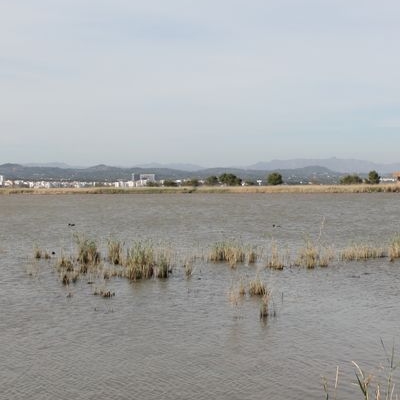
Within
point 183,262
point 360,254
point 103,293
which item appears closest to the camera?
point 103,293

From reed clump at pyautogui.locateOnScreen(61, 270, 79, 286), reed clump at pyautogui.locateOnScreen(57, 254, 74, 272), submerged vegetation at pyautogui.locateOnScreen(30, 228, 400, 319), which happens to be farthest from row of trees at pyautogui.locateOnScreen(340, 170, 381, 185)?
reed clump at pyautogui.locateOnScreen(61, 270, 79, 286)

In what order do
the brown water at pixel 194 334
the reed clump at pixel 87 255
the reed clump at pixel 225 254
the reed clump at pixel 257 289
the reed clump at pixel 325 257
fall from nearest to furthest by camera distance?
the brown water at pixel 194 334, the reed clump at pixel 257 289, the reed clump at pixel 325 257, the reed clump at pixel 87 255, the reed clump at pixel 225 254

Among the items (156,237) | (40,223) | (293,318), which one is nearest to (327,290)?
(293,318)

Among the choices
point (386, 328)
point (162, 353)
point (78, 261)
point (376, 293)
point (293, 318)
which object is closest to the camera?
point (162, 353)

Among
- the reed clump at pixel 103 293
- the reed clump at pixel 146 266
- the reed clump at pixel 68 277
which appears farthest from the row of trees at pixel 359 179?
the reed clump at pixel 103 293

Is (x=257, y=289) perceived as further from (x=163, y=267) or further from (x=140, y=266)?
(x=140, y=266)

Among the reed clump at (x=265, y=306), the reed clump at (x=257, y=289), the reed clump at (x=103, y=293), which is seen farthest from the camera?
the reed clump at (x=103, y=293)

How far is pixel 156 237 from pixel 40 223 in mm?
15857

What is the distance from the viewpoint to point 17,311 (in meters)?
14.2

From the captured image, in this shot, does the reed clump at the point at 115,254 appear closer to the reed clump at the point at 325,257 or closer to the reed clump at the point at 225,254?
the reed clump at the point at 225,254

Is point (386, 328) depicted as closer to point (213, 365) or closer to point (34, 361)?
point (213, 365)

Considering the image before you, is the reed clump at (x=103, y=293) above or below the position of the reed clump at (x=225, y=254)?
below

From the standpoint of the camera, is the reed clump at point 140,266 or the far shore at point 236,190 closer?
the reed clump at point 140,266

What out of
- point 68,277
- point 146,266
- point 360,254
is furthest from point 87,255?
point 360,254
